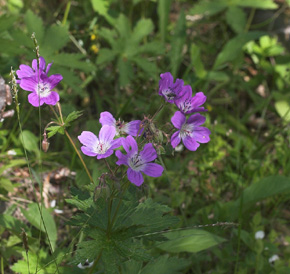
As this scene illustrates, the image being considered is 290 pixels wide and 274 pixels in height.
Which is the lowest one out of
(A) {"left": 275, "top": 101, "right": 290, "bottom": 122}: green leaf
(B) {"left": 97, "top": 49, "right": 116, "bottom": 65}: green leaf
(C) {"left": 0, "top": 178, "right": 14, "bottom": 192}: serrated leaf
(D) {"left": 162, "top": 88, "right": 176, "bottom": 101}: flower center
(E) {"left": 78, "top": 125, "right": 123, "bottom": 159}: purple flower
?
(A) {"left": 275, "top": 101, "right": 290, "bottom": 122}: green leaf

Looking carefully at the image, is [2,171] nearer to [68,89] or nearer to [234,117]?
[68,89]

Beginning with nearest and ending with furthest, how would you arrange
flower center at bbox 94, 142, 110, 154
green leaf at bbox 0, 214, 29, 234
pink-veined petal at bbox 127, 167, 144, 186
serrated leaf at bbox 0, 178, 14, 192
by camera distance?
pink-veined petal at bbox 127, 167, 144, 186 → flower center at bbox 94, 142, 110, 154 → green leaf at bbox 0, 214, 29, 234 → serrated leaf at bbox 0, 178, 14, 192

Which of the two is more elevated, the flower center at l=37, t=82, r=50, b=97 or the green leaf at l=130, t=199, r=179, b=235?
the flower center at l=37, t=82, r=50, b=97

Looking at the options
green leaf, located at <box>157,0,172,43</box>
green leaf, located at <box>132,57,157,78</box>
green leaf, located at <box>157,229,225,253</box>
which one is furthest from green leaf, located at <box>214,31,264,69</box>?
green leaf, located at <box>157,229,225,253</box>

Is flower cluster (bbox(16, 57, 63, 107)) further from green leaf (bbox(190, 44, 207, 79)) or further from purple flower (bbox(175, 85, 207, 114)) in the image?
green leaf (bbox(190, 44, 207, 79))

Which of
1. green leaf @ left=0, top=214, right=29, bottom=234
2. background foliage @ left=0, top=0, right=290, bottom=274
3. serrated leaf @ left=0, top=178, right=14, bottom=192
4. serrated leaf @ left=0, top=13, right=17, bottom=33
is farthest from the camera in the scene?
serrated leaf @ left=0, top=13, right=17, bottom=33

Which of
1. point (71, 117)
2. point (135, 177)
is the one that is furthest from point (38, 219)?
point (135, 177)

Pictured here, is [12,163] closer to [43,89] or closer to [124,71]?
[124,71]

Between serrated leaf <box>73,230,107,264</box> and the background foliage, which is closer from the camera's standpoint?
serrated leaf <box>73,230,107,264</box>
